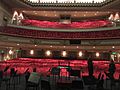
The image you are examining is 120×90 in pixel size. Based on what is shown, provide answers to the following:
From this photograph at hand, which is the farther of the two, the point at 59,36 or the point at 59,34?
the point at 59,34

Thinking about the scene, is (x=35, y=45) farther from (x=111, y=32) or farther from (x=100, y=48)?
(x=111, y=32)

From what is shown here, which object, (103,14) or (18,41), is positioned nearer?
(18,41)

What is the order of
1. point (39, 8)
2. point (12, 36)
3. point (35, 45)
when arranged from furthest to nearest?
point (39, 8), point (35, 45), point (12, 36)

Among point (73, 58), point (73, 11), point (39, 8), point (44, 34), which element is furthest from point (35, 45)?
point (73, 11)

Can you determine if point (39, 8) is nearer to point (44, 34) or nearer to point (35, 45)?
point (44, 34)

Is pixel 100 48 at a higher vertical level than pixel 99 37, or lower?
lower

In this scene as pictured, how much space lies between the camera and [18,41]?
20.8 meters

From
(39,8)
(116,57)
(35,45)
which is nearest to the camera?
(35,45)

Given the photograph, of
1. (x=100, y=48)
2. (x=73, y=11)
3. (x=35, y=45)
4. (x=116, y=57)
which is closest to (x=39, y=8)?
(x=73, y=11)

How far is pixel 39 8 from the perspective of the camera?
27172 mm

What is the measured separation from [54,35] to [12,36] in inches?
234

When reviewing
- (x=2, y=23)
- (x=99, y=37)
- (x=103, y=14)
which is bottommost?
(x=99, y=37)

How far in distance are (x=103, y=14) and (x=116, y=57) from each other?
8.74 meters

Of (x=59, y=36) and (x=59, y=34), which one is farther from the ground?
(x=59, y=34)
